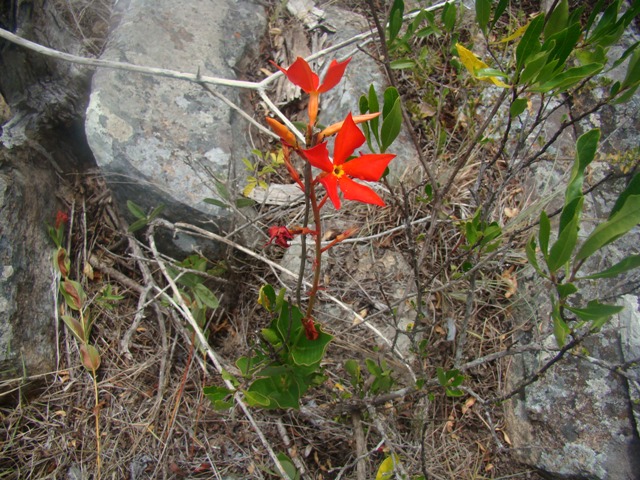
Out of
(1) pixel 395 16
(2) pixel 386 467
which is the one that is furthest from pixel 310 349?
(1) pixel 395 16

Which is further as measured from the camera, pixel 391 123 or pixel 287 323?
pixel 287 323

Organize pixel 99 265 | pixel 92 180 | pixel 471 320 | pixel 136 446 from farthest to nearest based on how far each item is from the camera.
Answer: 1. pixel 92 180
2. pixel 99 265
3. pixel 471 320
4. pixel 136 446

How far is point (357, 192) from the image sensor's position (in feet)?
3.62

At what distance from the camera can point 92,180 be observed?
277 cm

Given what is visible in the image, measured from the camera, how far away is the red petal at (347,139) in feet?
3.52

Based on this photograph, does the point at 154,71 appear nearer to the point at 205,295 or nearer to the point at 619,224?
the point at 205,295

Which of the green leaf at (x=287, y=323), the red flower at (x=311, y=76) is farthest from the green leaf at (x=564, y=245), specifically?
the green leaf at (x=287, y=323)

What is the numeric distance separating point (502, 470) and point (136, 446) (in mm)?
1642

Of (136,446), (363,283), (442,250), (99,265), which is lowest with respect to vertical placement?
(136,446)

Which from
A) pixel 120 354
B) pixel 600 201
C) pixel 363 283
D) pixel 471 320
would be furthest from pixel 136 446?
pixel 600 201

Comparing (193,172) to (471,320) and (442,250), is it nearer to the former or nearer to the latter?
(442,250)

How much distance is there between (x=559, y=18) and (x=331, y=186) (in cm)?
90

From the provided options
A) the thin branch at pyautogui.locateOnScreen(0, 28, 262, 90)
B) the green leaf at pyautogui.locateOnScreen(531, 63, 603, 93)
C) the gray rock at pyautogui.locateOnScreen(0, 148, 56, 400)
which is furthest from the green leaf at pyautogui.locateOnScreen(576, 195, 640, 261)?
the gray rock at pyautogui.locateOnScreen(0, 148, 56, 400)

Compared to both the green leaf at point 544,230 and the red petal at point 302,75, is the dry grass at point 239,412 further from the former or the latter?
the red petal at point 302,75
